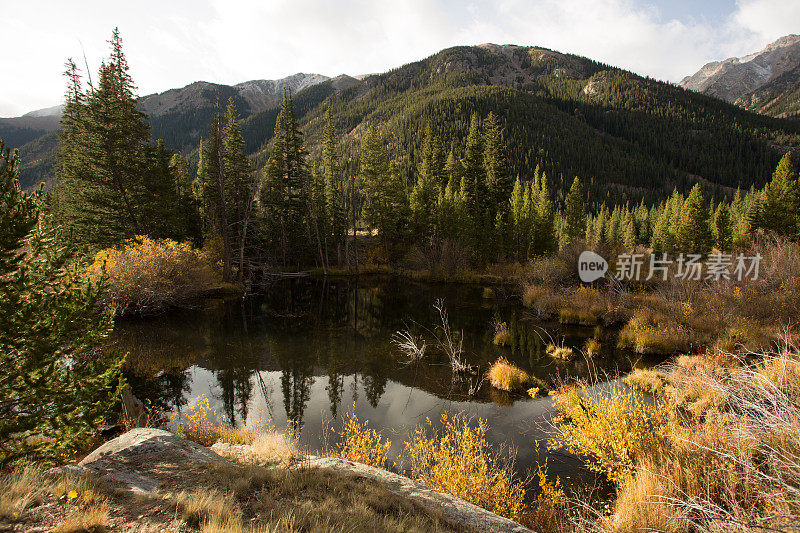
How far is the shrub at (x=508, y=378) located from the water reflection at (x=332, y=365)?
0.39m

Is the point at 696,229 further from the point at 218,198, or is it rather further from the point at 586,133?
the point at 586,133

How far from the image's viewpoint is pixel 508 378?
11445 mm

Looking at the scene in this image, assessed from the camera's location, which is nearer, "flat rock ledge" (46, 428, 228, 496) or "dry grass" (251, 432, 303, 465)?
"flat rock ledge" (46, 428, 228, 496)

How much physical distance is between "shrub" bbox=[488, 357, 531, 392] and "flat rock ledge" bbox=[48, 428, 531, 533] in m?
6.51

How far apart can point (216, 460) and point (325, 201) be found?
39.6 meters

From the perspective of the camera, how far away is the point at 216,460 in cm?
562

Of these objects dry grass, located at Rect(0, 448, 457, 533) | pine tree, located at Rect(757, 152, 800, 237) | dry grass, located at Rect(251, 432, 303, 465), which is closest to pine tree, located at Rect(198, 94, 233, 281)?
dry grass, located at Rect(251, 432, 303, 465)

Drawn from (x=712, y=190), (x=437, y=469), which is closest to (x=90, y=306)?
(x=437, y=469)

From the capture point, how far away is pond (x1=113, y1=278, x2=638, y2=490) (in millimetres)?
9523

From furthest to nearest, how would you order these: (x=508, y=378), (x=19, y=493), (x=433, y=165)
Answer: (x=433, y=165), (x=508, y=378), (x=19, y=493)

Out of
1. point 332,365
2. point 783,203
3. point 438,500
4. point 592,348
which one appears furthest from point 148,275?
point 783,203

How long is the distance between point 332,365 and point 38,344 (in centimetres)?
924

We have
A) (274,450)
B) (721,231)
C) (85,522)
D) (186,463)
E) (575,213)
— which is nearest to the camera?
(85,522)

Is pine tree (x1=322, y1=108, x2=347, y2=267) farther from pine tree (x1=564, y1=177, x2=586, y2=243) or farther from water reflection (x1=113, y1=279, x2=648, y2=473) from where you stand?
pine tree (x1=564, y1=177, x2=586, y2=243)
